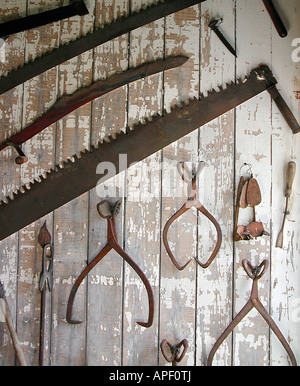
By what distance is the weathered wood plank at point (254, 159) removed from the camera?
1570mm

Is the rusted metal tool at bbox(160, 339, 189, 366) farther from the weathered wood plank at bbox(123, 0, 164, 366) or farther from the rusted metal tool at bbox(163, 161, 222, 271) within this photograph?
the rusted metal tool at bbox(163, 161, 222, 271)

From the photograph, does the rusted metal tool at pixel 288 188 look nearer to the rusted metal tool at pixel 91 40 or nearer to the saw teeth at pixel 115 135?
the saw teeth at pixel 115 135

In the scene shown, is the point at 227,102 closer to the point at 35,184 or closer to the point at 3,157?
the point at 35,184

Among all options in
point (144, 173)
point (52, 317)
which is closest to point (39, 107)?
point (144, 173)

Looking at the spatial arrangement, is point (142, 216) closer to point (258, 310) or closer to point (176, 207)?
point (176, 207)

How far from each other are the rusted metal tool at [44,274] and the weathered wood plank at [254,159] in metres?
0.77

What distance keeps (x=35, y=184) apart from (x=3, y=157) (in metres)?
0.19

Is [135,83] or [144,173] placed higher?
[135,83]

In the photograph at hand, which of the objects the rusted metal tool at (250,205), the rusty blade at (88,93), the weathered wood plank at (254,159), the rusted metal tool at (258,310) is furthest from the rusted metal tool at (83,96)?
the rusted metal tool at (258,310)

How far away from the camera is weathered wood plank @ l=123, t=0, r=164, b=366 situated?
1.58 m

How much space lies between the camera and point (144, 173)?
1.59 meters
